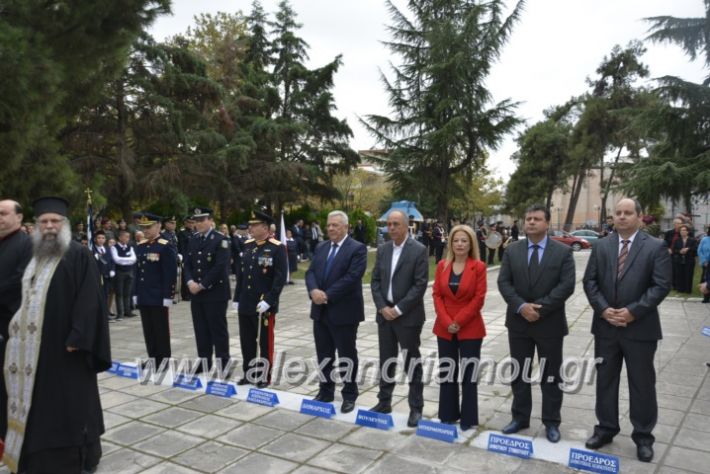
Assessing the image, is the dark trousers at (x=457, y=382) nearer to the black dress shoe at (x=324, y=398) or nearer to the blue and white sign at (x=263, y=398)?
the black dress shoe at (x=324, y=398)

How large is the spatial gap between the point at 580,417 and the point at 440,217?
885 inches

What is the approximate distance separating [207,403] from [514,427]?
2.99 m

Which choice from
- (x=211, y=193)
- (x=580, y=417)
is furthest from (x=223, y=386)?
(x=211, y=193)

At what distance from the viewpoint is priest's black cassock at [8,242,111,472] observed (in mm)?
3436

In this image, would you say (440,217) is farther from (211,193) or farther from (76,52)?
(76,52)

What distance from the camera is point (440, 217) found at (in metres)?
27.2

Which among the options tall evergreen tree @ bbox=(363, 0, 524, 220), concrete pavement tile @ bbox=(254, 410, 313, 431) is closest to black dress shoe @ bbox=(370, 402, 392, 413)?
concrete pavement tile @ bbox=(254, 410, 313, 431)

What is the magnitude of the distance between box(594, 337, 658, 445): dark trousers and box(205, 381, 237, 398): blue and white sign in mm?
3502

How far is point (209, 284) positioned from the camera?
6031 mm

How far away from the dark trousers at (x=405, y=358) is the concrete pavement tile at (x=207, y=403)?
162cm

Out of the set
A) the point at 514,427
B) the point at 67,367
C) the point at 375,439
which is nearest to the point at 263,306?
the point at 375,439

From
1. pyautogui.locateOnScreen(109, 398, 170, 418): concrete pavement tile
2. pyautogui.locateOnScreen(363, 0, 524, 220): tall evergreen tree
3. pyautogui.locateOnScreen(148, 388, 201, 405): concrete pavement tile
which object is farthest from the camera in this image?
pyautogui.locateOnScreen(363, 0, 524, 220): tall evergreen tree

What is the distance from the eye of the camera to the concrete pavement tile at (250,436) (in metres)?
4.38

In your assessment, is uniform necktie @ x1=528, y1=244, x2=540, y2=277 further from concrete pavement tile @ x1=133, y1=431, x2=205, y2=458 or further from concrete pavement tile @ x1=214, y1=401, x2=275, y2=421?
concrete pavement tile @ x1=133, y1=431, x2=205, y2=458
